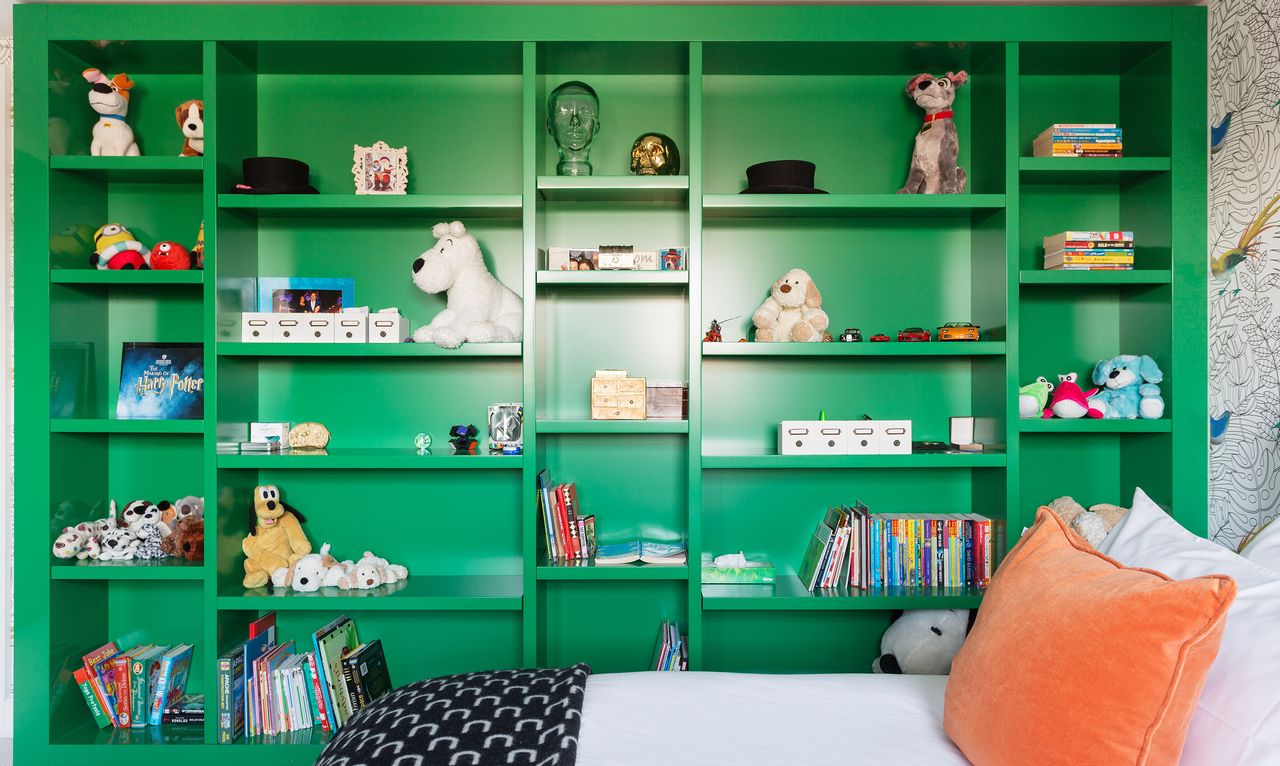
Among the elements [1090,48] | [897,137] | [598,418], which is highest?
[1090,48]

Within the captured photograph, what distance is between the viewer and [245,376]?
101 inches

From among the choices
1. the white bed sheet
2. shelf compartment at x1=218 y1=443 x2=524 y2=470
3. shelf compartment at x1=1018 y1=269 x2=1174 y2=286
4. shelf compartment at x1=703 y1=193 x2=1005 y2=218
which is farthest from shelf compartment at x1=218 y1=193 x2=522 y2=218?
shelf compartment at x1=1018 y1=269 x2=1174 y2=286

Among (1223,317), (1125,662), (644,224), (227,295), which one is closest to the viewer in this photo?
(1125,662)

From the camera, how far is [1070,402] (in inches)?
95.1

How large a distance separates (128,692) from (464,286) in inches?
62.9

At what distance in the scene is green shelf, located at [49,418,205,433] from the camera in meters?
2.36

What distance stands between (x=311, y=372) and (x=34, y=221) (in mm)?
865

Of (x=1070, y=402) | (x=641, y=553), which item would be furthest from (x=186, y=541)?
(x=1070, y=402)

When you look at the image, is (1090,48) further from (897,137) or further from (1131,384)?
(1131,384)

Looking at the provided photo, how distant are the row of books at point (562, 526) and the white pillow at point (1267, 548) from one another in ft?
5.38

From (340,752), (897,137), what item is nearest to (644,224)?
(897,137)

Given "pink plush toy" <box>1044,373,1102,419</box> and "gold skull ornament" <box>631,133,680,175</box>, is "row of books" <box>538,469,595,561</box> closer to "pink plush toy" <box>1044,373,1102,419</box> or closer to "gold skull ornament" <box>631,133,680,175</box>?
"gold skull ornament" <box>631,133,680,175</box>

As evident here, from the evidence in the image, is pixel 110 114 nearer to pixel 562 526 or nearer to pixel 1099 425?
pixel 562 526

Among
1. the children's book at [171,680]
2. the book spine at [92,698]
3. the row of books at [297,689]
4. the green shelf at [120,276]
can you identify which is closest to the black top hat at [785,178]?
the green shelf at [120,276]
